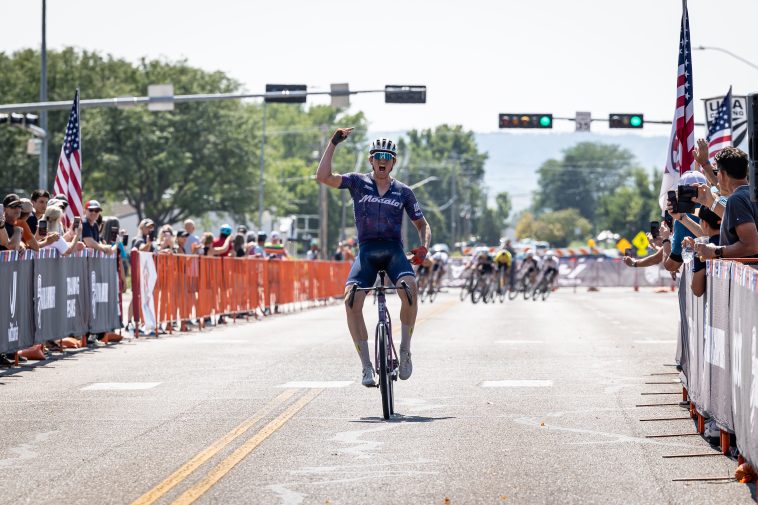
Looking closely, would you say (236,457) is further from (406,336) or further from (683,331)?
(683,331)

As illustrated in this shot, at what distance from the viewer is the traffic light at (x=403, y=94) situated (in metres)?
35.5

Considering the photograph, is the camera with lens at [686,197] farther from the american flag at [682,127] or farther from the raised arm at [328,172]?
the american flag at [682,127]

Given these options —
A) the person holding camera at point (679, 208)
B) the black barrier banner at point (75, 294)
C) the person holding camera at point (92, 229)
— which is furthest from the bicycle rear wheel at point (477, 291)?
the person holding camera at point (679, 208)

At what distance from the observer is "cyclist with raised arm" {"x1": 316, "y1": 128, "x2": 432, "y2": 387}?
39.0 ft

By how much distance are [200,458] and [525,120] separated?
3767cm

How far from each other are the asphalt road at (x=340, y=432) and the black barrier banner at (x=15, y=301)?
0.52 meters

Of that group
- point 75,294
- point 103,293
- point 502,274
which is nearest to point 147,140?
point 502,274

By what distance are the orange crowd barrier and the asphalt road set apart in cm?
453

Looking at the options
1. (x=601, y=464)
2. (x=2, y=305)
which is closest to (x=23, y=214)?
(x=2, y=305)

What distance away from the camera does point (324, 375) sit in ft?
51.0

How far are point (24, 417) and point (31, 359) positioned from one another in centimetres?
633

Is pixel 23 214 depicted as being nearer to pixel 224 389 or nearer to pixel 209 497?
pixel 224 389

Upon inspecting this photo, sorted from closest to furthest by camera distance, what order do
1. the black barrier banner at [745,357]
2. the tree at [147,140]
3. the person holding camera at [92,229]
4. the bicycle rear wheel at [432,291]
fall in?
the black barrier banner at [745,357] → the person holding camera at [92,229] → the bicycle rear wheel at [432,291] → the tree at [147,140]

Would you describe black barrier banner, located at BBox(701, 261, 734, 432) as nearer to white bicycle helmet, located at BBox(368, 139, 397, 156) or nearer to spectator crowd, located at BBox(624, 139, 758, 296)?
spectator crowd, located at BBox(624, 139, 758, 296)
